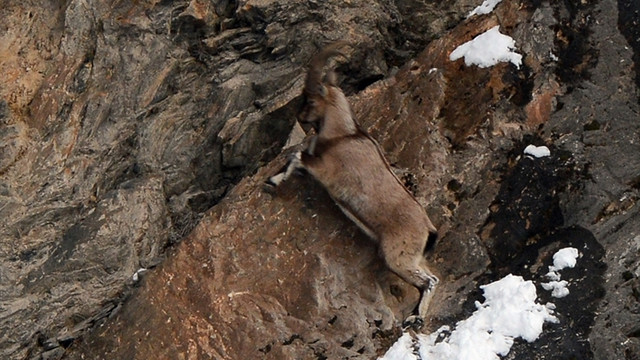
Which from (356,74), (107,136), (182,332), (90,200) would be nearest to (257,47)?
(356,74)

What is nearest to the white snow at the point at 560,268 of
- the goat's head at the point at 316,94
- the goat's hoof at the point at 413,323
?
the goat's hoof at the point at 413,323

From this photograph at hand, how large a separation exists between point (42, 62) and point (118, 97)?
47.3 inches

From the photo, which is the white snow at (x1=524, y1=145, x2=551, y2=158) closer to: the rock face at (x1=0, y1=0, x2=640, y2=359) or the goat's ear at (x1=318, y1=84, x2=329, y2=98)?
the rock face at (x1=0, y1=0, x2=640, y2=359)

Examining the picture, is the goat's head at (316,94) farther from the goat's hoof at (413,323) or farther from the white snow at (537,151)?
the goat's hoof at (413,323)

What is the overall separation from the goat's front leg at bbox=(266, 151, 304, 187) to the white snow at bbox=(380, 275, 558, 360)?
9.00 feet

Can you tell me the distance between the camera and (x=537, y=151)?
10.0m

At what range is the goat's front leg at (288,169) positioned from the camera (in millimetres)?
10320

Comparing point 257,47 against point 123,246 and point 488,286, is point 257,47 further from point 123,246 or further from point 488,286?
point 488,286

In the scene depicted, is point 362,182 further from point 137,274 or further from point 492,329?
point 137,274

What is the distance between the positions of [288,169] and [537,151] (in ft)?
11.1

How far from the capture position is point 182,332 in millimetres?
9812

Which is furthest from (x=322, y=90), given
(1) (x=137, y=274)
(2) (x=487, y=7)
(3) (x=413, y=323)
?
(1) (x=137, y=274)

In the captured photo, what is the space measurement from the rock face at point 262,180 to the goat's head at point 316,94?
77 centimetres

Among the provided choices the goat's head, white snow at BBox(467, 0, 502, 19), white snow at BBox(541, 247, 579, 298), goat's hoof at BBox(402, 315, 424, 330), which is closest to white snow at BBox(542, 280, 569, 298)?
white snow at BBox(541, 247, 579, 298)
